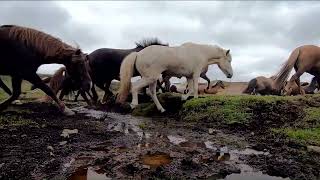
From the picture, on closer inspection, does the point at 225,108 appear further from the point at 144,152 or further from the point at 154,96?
the point at 144,152

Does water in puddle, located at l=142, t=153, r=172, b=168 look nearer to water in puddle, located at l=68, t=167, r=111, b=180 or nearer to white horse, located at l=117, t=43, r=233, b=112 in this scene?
water in puddle, located at l=68, t=167, r=111, b=180

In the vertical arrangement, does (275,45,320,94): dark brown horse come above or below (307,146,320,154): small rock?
above

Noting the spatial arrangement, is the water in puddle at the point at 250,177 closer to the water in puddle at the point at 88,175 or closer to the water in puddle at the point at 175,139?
the water in puddle at the point at 88,175

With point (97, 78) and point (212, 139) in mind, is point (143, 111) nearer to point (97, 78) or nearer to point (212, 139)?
point (97, 78)

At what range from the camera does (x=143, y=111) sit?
10.5 meters

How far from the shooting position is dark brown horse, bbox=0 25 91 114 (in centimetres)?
866

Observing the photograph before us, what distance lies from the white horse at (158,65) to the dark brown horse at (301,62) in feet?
9.86

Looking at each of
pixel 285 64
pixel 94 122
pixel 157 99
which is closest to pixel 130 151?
pixel 94 122

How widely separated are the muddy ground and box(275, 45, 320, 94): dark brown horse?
536cm

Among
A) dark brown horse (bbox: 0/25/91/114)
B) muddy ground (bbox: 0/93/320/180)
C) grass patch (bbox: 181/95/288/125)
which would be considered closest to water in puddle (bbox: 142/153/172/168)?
muddy ground (bbox: 0/93/320/180)

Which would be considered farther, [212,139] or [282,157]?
[212,139]

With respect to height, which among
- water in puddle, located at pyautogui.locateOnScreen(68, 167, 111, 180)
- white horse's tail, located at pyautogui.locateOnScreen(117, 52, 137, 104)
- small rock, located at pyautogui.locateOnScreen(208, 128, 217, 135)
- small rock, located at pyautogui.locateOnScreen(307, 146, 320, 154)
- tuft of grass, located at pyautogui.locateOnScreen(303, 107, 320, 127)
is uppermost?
white horse's tail, located at pyautogui.locateOnScreen(117, 52, 137, 104)

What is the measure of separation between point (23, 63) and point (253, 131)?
5057 millimetres

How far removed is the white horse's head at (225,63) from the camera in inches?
476
